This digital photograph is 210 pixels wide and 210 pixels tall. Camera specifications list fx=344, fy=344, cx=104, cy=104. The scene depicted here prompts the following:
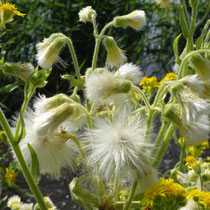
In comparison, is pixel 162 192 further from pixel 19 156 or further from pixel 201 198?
pixel 19 156

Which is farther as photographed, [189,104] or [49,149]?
[49,149]

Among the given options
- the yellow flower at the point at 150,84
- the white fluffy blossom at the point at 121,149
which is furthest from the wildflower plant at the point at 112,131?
the yellow flower at the point at 150,84

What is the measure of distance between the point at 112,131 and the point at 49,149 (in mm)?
123

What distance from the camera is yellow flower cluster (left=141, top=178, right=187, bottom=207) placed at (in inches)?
21.5

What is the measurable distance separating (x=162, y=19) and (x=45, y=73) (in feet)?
7.64

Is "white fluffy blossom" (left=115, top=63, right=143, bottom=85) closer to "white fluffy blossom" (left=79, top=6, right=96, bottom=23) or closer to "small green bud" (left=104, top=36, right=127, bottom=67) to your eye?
"small green bud" (left=104, top=36, right=127, bottom=67)

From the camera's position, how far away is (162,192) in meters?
0.56

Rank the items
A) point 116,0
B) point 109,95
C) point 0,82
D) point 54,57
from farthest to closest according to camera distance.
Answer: point 116,0, point 0,82, point 54,57, point 109,95

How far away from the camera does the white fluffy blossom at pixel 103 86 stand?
503mm

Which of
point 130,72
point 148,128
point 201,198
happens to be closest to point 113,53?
point 130,72

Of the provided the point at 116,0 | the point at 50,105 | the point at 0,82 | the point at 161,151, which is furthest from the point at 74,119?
the point at 116,0

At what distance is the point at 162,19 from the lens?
108 inches

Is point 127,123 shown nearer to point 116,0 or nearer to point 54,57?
point 54,57

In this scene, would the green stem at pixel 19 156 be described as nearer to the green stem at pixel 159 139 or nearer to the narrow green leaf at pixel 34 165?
the narrow green leaf at pixel 34 165
